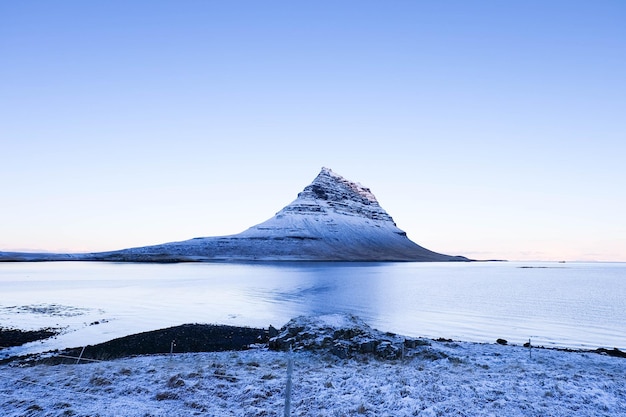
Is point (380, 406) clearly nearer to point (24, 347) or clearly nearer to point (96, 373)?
point (96, 373)

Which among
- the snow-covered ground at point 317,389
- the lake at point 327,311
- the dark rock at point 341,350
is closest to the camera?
the snow-covered ground at point 317,389

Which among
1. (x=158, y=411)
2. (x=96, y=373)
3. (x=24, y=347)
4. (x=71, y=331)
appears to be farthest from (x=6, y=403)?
(x=71, y=331)

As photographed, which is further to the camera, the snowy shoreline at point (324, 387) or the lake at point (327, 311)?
the lake at point (327, 311)

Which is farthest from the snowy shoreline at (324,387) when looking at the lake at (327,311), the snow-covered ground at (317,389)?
the lake at (327,311)

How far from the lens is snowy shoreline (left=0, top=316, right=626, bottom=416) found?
490 inches

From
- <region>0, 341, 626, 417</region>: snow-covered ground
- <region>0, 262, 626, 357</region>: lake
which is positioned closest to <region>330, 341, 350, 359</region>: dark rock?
<region>0, 341, 626, 417</region>: snow-covered ground

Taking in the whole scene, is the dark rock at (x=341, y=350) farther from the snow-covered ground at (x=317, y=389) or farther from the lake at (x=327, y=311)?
the lake at (x=327, y=311)

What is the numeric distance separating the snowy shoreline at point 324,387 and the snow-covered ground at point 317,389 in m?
0.03

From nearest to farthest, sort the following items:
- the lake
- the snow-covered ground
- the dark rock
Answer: the snow-covered ground → the dark rock → the lake

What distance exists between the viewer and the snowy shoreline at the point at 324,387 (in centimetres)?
1245

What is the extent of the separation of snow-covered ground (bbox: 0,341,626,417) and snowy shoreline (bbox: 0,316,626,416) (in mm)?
33

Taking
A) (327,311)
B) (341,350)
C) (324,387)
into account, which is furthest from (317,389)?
(327,311)

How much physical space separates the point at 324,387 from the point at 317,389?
13.9 inches

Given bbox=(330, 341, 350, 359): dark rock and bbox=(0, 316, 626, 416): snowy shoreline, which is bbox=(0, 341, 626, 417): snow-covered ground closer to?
bbox=(0, 316, 626, 416): snowy shoreline
